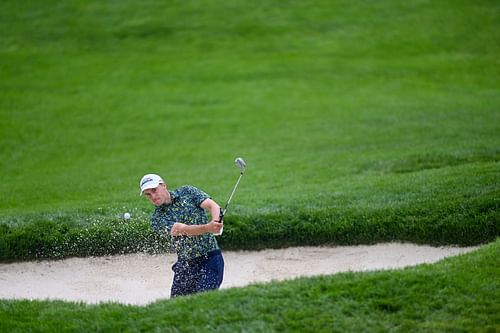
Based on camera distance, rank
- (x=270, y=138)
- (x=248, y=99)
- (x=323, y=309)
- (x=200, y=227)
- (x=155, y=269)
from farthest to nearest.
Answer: (x=248, y=99) < (x=270, y=138) < (x=155, y=269) < (x=200, y=227) < (x=323, y=309)

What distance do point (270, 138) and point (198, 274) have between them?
48.4 ft

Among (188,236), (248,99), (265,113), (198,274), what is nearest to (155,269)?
(198,274)

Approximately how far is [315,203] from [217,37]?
81.1ft

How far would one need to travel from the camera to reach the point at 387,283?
10250 millimetres

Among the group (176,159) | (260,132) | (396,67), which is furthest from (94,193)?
(396,67)

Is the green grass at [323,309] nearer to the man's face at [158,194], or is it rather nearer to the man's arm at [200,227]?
the man's arm at [200,227]

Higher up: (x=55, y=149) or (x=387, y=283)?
(x=387, y=283)

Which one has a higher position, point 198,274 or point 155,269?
point 198,274

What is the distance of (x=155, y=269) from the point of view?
13.8m

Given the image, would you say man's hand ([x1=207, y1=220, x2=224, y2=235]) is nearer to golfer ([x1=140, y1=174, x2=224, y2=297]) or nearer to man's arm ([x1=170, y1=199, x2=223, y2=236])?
man's arm ([x1=170, y1=199, x2=223, y2=236])

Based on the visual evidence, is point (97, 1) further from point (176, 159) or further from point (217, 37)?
point (176, 159)

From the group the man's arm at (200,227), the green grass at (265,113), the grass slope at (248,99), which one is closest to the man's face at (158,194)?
the man's arm at (200,227)

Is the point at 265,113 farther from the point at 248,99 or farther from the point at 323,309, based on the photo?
the point at 323,309

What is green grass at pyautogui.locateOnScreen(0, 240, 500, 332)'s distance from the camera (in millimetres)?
9461
